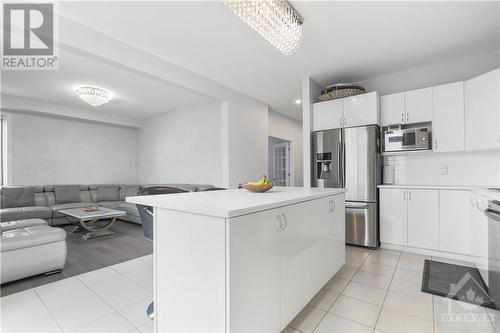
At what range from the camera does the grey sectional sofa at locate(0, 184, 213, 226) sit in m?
4.20

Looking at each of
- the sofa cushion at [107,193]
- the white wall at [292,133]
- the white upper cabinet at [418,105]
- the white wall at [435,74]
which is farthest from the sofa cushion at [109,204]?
the white upper cabinet at [418,105]

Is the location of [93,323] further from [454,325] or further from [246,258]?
[454,325]

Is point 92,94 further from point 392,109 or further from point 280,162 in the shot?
point 280,162

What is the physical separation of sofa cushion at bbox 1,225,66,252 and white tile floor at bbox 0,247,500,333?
18.6 inches

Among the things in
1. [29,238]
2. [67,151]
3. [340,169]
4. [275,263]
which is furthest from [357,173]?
[67,151]

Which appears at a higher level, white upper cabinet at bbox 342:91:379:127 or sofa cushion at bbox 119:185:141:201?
white upper cabinet at bbox 342:91:379:127

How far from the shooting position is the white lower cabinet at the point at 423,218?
2.87 meters

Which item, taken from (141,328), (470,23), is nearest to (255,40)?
(470,23)

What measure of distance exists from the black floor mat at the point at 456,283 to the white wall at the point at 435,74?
2.47 m

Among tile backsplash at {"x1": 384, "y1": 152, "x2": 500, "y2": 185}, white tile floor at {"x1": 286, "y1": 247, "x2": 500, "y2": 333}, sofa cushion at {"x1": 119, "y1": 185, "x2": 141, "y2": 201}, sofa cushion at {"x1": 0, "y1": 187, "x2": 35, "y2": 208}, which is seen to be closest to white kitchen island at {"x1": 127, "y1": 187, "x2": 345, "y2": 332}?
white tile floor at {"x1": 286, "y1": 247, "x2": 500, "y2": 333}

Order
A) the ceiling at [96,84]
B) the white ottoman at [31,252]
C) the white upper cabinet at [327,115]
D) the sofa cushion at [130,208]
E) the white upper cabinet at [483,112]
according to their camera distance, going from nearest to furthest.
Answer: the white ottoman at [31,252]
the white upper cabinet at [483,112]
the ceiling at [96,84]
the white upper cabinet at [327,115]
the sofa cushion at [130,208]

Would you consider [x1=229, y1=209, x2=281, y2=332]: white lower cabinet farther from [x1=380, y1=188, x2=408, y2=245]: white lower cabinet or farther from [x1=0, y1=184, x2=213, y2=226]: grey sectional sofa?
[x1=0, y1=184, x2=213, y2=226]: grey sectional sofa

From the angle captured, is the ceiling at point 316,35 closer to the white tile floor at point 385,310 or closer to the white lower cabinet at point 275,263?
the white lower cabinet at point 275,263

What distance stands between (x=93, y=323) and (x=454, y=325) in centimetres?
260
